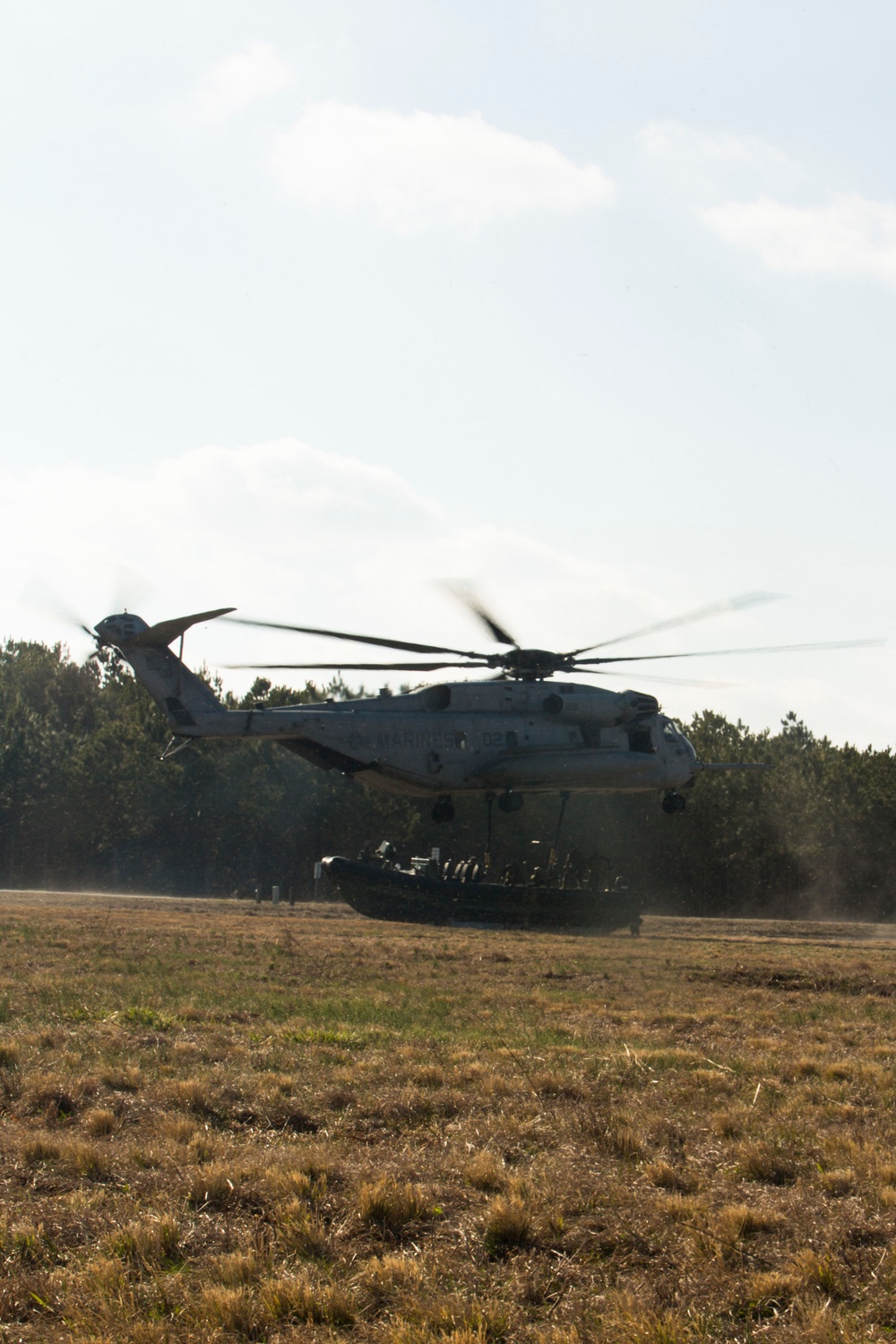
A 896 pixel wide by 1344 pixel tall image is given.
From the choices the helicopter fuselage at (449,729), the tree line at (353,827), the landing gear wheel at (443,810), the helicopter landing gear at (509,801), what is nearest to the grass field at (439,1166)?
the helicopter fuselage at (449,729)

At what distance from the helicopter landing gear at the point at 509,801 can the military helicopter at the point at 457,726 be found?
0.04 m

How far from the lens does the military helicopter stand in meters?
31.3

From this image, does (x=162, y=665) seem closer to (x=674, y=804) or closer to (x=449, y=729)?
(x=449, y=729)

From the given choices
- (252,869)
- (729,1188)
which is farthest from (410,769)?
(252,869)

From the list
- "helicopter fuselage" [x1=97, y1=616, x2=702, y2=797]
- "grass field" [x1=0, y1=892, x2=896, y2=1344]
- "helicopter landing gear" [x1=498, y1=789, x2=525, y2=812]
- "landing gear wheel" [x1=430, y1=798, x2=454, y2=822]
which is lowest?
"grass field" [x1=0, y1=892, x2=896, y2=1344]

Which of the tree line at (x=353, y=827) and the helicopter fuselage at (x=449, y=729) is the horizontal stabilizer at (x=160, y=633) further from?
the tree line at (x=353, y=827)

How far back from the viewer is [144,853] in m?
74.1

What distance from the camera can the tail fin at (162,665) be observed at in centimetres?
3191

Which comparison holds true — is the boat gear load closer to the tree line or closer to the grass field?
the grass field

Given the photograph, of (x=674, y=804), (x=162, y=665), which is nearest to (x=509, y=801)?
(x=674, y=804)

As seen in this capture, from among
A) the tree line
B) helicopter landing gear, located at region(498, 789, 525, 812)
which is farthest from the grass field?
the tree line

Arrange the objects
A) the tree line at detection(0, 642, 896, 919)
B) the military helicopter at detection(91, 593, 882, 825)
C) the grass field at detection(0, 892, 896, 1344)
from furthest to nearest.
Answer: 1. the tree line at detection(0, 642, 896, 919)
2. the military helicopter at detection(91, 593, 882, 825)
3. the grass field at detection(0, 892, 896, 1344)

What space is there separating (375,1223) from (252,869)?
66822mm

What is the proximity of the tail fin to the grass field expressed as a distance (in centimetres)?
1641
